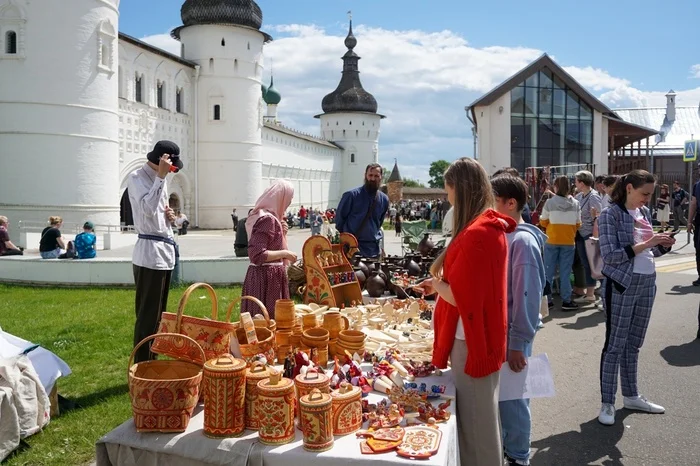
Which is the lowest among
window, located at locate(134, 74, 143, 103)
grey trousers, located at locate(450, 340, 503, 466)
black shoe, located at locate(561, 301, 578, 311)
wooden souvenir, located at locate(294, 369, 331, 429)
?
black shoe, located at locate(561, 301, 578, 311)

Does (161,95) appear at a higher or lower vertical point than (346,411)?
higher

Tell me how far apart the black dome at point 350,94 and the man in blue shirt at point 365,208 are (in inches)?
2180

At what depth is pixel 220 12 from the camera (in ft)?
113

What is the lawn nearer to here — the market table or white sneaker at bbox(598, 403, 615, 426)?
the market table

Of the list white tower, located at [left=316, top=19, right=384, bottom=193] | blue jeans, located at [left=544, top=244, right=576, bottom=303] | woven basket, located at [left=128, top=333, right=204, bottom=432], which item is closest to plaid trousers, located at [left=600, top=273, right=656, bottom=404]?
woven basket, located at [left=128, top=333, right=204, bottom=432]

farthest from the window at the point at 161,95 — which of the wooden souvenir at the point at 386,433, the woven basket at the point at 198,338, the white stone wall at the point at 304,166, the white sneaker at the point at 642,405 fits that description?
the wooden souvenir at the point at 386,433

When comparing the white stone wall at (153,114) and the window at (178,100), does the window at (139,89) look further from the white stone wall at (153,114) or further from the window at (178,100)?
the window at (178,100)

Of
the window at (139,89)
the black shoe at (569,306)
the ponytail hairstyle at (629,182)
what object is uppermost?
the window at (139,89)

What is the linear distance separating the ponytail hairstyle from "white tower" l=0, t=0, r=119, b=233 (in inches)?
902

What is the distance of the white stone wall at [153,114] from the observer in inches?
1129

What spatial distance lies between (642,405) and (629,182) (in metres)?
1.66

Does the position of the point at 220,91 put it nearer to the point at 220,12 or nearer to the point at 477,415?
the point at 220,12

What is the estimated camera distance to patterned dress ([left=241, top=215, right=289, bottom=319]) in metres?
4.55

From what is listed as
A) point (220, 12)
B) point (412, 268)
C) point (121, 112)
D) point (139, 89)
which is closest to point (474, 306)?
point (412, 268)
